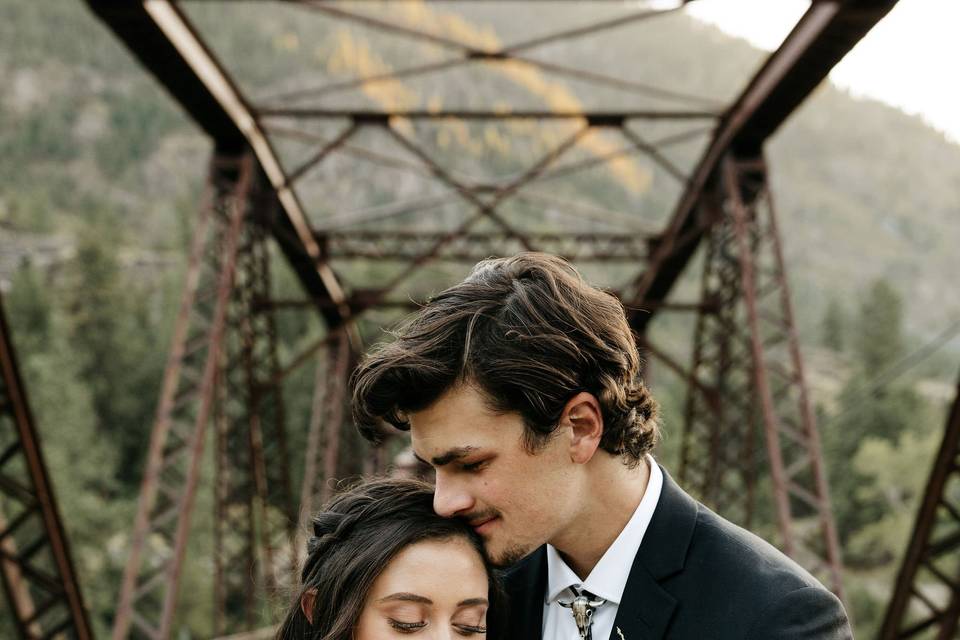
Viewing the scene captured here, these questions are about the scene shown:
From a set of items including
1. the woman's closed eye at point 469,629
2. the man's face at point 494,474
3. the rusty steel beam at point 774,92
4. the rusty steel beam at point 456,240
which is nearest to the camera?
the woman's closed eye at point 469,629

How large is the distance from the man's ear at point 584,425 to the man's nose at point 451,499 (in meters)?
0.37

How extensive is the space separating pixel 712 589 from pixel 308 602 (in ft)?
4.37

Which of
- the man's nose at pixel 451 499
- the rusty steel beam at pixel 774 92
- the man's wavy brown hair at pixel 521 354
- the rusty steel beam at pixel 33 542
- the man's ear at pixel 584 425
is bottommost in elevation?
the rusty steel beam at pixel 33 542

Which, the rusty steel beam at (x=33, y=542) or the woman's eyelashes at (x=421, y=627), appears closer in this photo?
the woman's eyelashes at (x=421, y=627)

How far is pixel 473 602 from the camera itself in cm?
287

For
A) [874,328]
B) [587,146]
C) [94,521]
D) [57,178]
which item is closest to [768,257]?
[587,146]

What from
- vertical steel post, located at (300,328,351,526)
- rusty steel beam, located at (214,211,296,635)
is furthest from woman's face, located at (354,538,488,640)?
vertical steel post, located at (300,328,351,526)

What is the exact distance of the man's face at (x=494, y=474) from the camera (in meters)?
2.95

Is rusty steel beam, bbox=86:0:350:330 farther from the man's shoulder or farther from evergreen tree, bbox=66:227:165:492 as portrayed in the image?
evergreen tree, bbox=66:227:165:492

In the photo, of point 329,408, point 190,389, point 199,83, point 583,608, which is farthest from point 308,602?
point 329,408

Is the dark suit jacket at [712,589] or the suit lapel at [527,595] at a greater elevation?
the dark suit jacket at [712,589]

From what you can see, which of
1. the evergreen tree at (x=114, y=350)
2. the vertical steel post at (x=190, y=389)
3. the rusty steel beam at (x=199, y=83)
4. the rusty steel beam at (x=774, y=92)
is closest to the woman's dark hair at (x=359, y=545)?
the vertical steel post at (x=190, y=389)

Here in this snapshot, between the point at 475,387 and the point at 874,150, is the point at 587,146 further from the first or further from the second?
the point at 475,387

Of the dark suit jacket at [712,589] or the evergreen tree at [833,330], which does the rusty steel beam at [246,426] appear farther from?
the evergreen tree at [833,330]
